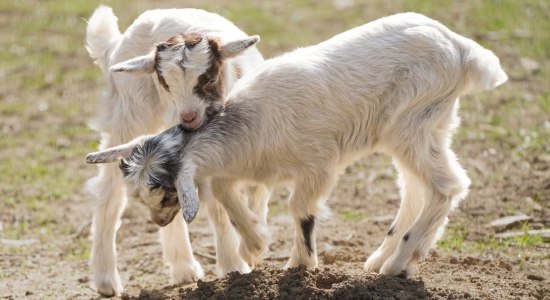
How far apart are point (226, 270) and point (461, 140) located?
4.44 metres

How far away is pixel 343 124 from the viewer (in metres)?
6.37

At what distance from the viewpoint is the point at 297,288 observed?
19.1 ft

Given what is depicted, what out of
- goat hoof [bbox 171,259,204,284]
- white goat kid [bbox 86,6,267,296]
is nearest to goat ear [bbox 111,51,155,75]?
white goat kid [bbox 86,6,267,296]

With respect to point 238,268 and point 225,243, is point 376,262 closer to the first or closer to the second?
point 238,268

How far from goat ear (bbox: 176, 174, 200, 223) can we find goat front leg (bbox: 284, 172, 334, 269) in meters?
0.80

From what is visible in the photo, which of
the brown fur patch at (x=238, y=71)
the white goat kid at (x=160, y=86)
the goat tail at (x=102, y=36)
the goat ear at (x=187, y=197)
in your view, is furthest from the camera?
the goat tail at (x=102, y=36)

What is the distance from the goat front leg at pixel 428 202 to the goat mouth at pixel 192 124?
137 centimetres

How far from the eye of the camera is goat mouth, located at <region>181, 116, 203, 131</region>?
6.20 meters

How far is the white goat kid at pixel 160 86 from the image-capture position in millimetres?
6570

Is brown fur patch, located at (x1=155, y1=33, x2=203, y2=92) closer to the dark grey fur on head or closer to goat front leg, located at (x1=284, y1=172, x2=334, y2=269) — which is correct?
the dark grey fur on head

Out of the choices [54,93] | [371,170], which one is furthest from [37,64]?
[371,170]

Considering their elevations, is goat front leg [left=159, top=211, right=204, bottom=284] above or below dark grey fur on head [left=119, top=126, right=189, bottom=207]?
below

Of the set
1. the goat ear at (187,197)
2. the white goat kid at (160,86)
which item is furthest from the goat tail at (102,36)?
the goat ear at (187,197)

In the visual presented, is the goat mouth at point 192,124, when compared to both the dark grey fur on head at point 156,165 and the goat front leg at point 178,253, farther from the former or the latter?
the goat front leg at point 178,253
